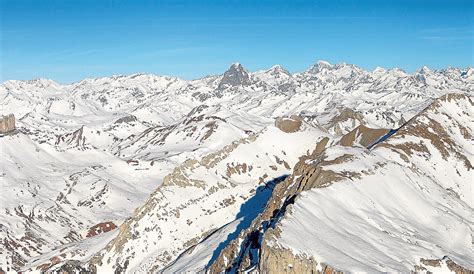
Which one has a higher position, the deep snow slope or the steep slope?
the deep snow slope

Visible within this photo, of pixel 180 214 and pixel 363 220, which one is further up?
pixel 363 220

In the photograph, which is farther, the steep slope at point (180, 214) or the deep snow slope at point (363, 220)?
the steep slope at point (180, 214)

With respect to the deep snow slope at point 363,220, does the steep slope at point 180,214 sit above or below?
below

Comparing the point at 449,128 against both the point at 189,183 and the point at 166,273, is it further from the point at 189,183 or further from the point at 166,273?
the point at 166,273

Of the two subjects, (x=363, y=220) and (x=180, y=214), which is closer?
(x=363, y=220)

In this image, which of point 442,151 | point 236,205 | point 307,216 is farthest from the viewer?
point 442,151

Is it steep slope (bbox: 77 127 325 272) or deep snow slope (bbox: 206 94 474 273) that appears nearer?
deep snow slope (bbox: 206 94 474 273)

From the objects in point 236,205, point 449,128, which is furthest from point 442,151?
point 236,205

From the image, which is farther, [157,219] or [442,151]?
[442,151]
